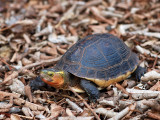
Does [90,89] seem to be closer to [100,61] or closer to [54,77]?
[100,61]

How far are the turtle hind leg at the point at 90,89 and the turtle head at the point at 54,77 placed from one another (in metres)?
0.37

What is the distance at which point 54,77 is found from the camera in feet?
12.6

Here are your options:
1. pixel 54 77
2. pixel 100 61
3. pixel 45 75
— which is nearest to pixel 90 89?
pixel 100 61

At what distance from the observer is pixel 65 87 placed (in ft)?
13.3

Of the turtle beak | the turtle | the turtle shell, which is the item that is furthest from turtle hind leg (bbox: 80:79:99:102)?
the turtle beak

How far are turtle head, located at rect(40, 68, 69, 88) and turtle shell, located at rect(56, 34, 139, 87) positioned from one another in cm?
17

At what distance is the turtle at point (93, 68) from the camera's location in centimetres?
392

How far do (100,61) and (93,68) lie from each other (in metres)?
0.23

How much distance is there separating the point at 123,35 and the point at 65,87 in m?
2.65

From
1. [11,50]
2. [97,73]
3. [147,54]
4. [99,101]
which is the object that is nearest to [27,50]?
[11,50]

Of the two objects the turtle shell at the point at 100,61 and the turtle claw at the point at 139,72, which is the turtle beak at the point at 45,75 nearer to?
the turtle shell at the point at 100,61

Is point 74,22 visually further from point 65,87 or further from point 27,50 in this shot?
point 65,87

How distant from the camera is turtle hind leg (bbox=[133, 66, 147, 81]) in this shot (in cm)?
431

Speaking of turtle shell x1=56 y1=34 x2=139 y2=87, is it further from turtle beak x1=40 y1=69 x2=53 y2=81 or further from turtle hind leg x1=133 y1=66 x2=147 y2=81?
turtle beak x1=40 y1=69 x2=53 y2=81
